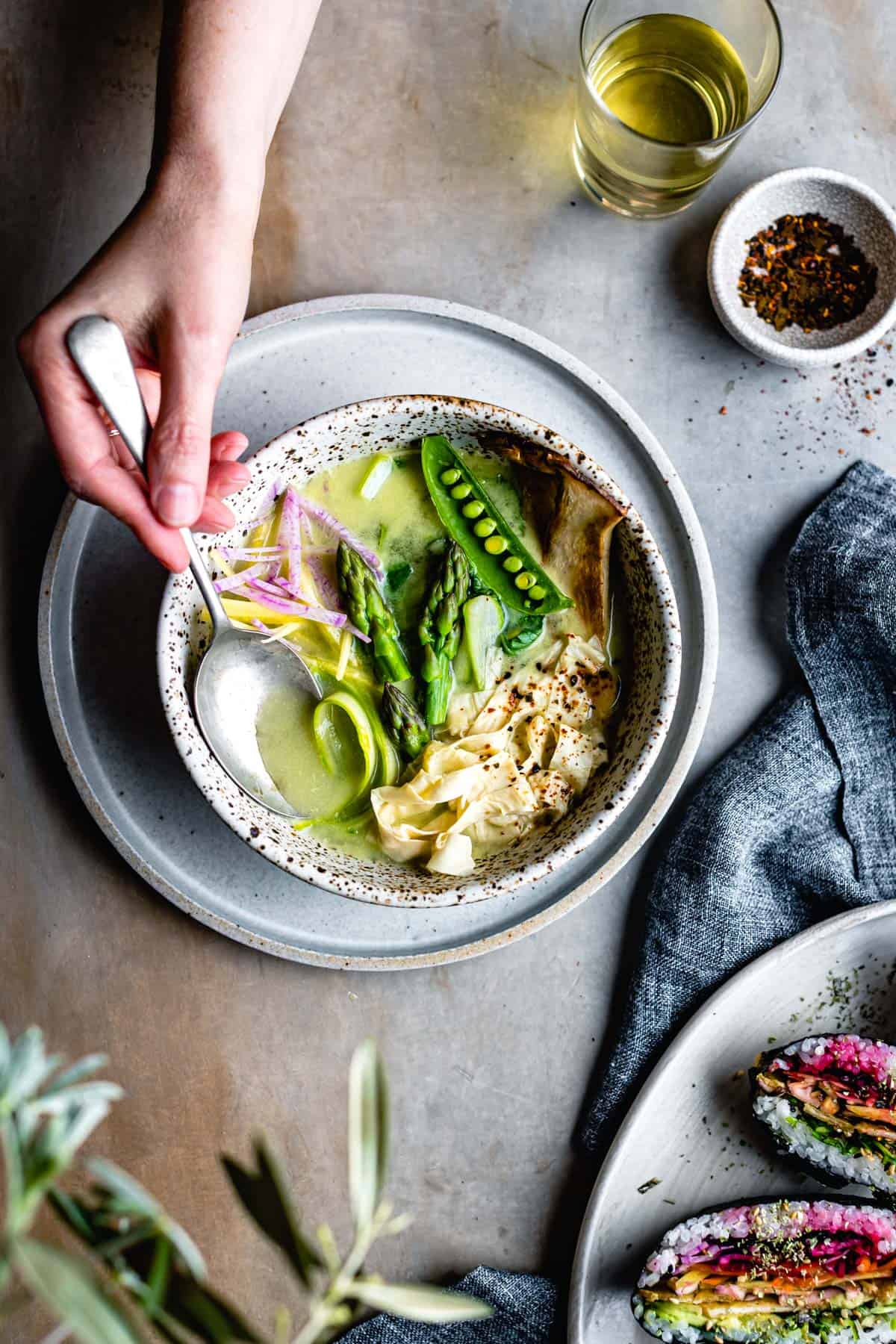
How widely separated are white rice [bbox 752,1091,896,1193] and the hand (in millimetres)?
1079

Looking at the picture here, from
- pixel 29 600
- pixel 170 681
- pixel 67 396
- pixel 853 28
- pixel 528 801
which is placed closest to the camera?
pixel 67 396

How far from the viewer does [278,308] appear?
148cm

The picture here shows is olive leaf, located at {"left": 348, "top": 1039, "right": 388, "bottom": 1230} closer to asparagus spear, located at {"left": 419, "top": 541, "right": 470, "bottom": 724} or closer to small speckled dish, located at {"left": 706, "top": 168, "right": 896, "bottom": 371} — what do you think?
asparagus spear, located at {"left": 419, "top": 541, "right": 470, "bottom": 724}

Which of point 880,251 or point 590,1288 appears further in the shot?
point 880,251

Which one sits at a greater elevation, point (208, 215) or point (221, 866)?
point (208, 215)

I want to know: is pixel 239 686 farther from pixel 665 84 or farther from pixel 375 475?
pixel 665 84

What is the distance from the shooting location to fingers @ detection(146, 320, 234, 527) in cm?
110

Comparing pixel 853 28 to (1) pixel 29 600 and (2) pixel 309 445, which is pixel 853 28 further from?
(1) pixel 29 600

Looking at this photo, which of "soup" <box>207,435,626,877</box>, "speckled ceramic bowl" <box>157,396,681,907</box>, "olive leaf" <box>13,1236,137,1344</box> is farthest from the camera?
"soup" <box>207,435,626,877</box>

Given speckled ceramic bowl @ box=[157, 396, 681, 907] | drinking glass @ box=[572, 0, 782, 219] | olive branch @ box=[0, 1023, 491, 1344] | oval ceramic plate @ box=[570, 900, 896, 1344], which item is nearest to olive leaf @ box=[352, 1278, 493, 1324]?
olive branch @ box=[0, 1023, 491, 1344]

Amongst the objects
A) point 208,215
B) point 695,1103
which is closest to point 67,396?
point 208,215

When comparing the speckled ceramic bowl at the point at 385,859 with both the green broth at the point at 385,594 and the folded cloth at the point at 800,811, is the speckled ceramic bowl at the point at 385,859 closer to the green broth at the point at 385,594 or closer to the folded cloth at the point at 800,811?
the green broth at the point at 385,594

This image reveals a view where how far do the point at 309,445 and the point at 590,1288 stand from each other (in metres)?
1.22

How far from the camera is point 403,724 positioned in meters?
1.42
